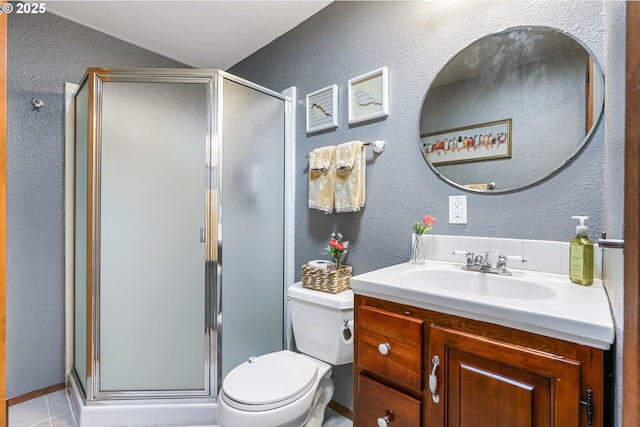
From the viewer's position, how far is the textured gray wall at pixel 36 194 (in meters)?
1.78

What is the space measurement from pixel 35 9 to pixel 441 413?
2862mm

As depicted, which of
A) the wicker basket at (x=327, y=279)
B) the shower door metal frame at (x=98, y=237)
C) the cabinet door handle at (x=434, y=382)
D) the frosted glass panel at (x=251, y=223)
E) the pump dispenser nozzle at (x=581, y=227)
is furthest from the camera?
the frosted glass panel at (x=251, y=223)

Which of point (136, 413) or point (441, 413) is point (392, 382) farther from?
point (136, 413)

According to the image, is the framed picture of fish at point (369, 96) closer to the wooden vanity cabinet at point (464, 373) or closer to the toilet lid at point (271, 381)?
the wooden vanity cabinet at point (464, 373)

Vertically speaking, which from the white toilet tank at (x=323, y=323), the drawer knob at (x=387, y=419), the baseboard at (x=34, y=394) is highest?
the white toilet tank at (x=323, y=323)

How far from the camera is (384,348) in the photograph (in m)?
1.03

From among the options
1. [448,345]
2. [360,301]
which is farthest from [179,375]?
[448,345]

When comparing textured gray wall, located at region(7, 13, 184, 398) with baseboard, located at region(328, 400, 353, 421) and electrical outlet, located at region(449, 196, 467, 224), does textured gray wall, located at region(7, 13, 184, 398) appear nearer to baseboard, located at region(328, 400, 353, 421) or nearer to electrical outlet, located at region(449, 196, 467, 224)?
baseboard, located at region(328, 400, 353, 421)

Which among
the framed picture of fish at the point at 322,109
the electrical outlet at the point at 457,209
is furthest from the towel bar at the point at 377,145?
the electrical outlet at the point at 457,209

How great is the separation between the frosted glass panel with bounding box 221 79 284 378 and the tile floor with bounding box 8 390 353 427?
21.6 inches

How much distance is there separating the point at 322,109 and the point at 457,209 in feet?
3.24

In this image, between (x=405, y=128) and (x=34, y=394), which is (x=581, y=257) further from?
(x=34, y=394)

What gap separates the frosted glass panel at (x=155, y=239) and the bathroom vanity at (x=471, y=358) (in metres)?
1.04

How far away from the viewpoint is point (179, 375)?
1702mm
